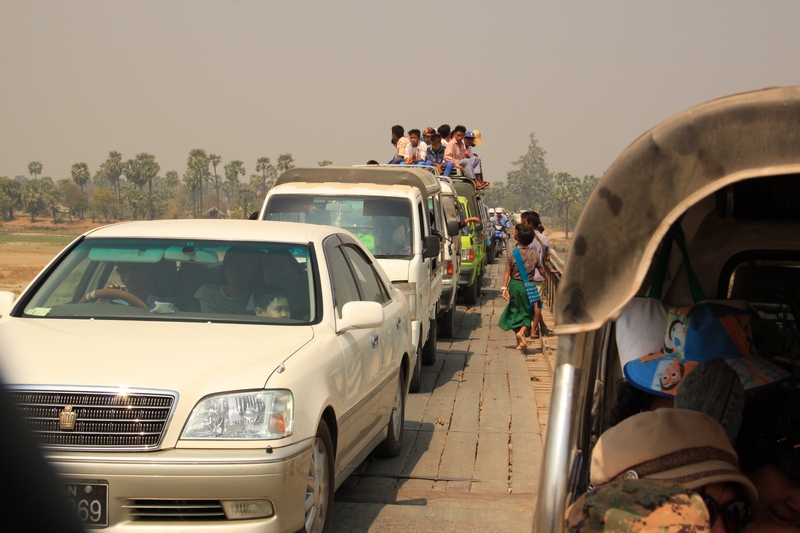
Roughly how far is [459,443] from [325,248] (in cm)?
273

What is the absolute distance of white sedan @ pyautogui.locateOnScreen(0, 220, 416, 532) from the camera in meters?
4.28

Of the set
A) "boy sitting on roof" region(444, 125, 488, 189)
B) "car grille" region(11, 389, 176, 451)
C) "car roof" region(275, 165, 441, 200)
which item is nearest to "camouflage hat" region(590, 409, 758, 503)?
"car grille" region(11, 389, 176, 451)

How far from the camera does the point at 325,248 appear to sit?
A: 237 inches

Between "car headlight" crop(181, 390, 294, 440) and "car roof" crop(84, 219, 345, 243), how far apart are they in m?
1.65

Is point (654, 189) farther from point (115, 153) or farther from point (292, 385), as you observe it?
point (115, 153)

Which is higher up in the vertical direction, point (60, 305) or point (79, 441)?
point (60, 305)

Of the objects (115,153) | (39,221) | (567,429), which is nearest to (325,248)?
(567,429)

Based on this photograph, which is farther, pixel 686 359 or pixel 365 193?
pixel 365 193

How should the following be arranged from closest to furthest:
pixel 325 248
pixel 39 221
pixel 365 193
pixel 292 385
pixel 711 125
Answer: pixel 711 125 → pixel 292 385 → pixel 325 248 → pixel 365 193 → pixel 39 221

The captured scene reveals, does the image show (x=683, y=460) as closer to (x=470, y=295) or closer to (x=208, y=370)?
(x=208, y=370)

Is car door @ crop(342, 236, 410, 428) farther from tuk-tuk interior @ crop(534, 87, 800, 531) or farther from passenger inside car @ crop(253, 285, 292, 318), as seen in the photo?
tuk-tuk interior @ crop(534, 87, 800, 531)

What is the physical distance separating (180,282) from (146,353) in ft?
3.46

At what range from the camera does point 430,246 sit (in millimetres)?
10133

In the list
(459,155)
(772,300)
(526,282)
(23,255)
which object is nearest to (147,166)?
(23,255)
